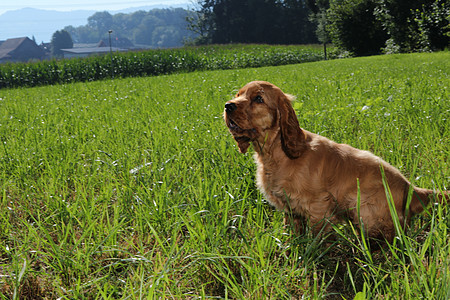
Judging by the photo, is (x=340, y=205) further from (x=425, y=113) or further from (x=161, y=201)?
(x=425, y=113)

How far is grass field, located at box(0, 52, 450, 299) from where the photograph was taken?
1596 millimetres

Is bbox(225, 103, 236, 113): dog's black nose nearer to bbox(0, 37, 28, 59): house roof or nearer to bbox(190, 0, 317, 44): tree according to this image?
bbox(190, 0, 317, 44): tree

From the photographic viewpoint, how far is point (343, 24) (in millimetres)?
36094

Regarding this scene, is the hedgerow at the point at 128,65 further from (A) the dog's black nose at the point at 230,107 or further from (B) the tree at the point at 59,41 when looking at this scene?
(B) the tree at the point at 59,41

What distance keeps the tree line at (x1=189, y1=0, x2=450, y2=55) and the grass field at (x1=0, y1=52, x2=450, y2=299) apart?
23.0m

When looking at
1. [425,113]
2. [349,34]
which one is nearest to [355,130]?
[425,113]

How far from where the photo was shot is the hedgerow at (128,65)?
23.8m

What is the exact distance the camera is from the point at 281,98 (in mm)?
2316

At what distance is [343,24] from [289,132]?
38619mm

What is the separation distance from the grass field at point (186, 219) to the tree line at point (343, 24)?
22977mm

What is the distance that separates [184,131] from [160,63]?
24.7 metres

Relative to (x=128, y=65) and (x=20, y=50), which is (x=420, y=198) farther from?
(x=20, y=50)

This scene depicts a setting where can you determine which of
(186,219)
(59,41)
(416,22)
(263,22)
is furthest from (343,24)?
(59,41)

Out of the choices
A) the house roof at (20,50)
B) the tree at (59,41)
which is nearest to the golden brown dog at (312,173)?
the house roof at (20,50)
